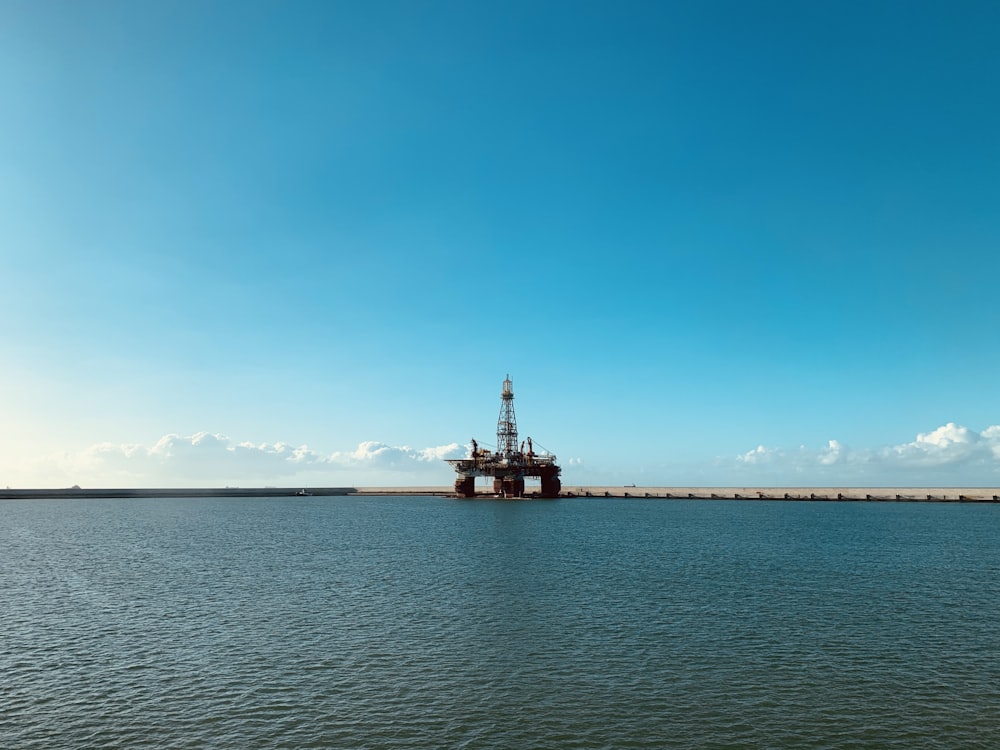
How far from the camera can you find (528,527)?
9762cm

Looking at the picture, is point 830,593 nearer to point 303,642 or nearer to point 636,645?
point 636,645

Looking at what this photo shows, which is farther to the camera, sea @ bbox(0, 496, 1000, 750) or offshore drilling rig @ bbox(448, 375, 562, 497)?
offshore drilling rig @ bbox(448, 375, 562, 497)

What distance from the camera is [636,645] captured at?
3009cm

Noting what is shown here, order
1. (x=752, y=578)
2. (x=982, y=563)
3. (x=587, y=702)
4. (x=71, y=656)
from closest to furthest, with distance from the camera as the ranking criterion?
(x=587, y=702), (x=71, y=656), (x=752, y=578), (x=982, y=563)

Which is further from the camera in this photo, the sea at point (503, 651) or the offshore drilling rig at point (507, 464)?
the offshore drilling rig at point (507, 464)

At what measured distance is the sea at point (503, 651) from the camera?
2100 centimetres

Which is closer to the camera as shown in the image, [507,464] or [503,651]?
[503,651]

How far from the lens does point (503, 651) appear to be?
29.5 metres

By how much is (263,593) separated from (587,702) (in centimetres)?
2911

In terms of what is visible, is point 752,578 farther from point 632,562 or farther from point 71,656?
point 71,656

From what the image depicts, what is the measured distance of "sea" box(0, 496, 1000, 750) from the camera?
21.0 metres

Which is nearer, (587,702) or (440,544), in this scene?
(587,702)

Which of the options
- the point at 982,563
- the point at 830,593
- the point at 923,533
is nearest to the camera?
the point at 830,593

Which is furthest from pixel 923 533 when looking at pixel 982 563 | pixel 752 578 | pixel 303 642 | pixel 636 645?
pixel 303 642
